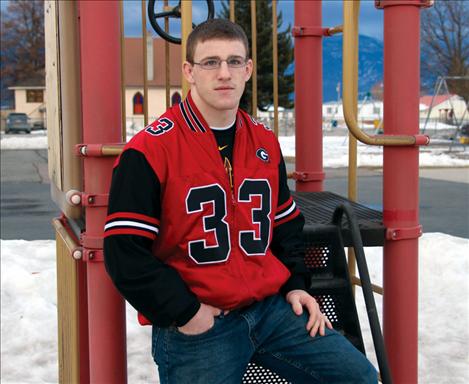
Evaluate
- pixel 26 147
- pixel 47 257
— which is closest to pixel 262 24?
pixel 26 147

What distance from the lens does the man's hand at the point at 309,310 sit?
2236mm

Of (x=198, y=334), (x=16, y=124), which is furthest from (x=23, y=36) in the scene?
(x=198, y=334)

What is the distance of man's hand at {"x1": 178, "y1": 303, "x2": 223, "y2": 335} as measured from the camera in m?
2.04

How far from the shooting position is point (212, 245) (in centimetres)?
211

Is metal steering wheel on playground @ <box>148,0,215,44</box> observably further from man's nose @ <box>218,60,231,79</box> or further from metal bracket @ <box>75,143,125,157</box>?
man's nose @ <box>218,60,231,79</box>

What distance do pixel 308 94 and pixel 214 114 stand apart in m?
2.25

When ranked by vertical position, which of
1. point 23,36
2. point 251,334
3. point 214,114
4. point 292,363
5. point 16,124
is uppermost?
point 23,36

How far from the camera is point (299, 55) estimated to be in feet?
14.4

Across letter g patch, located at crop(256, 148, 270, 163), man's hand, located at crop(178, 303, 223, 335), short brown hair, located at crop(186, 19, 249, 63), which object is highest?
short brown hair, located at crop(186, 19, 249, 63)

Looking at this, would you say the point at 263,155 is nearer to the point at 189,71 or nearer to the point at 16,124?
the point at 189,71

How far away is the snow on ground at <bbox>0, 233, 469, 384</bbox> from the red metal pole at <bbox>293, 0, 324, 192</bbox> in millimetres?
1262

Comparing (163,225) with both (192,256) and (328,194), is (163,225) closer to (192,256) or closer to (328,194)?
(192,256)

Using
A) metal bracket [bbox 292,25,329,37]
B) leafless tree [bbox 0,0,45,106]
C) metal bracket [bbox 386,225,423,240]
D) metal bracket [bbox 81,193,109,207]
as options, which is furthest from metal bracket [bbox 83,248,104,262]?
leafless tree [bbox 0,0,45,106]

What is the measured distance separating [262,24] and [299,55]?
2805 cm
